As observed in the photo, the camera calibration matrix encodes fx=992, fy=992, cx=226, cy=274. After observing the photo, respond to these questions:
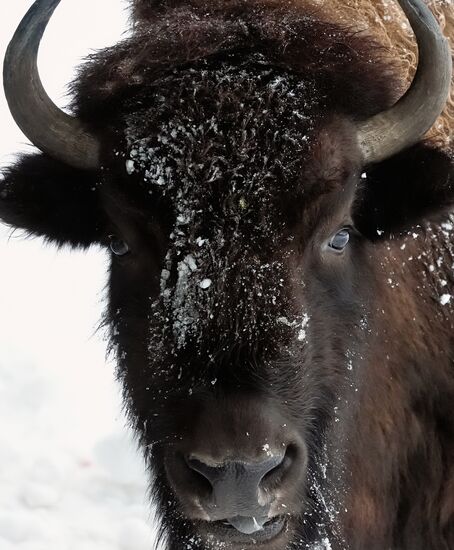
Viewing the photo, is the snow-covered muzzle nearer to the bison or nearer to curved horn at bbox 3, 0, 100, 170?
the bison

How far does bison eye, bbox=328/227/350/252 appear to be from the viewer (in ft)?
12.5

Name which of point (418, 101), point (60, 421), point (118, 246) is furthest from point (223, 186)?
point (60, 421)

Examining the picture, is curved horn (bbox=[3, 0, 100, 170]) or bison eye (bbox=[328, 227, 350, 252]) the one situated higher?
curved horn (bbox=[3, 0, 100, 170])

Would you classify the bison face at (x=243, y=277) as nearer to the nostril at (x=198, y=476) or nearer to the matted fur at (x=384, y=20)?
the nostril at (x=198, y=476)

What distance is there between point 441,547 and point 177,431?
2.09 meters

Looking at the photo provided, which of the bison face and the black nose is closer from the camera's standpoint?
the black nose

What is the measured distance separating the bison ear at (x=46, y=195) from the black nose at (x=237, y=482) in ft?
4.34

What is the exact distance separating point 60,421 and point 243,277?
4264 mm

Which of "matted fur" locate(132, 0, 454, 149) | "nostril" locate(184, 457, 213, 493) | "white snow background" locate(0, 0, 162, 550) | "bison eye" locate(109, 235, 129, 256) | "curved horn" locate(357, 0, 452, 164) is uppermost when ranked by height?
"curved horn" locate(357, 0, 452, 164)

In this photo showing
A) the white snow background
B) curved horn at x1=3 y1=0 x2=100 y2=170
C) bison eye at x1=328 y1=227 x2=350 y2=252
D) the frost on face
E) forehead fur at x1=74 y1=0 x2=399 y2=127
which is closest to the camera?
the frost on face

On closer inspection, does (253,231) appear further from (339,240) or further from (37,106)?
(37,106)

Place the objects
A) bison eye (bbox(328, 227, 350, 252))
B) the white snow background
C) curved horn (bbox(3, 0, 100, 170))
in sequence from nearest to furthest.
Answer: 1. curved horn (bbox(3, 0, 100, 170))
2. bison eye (bbox(328, 227, 350, 252))
3. the white snow background

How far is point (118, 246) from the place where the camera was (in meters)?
3.98

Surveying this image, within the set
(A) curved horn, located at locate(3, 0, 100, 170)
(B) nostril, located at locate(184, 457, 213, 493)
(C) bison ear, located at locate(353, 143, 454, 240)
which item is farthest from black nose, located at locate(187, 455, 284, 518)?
(A) curved horn, located at locate(3, 0, 100, 170)
